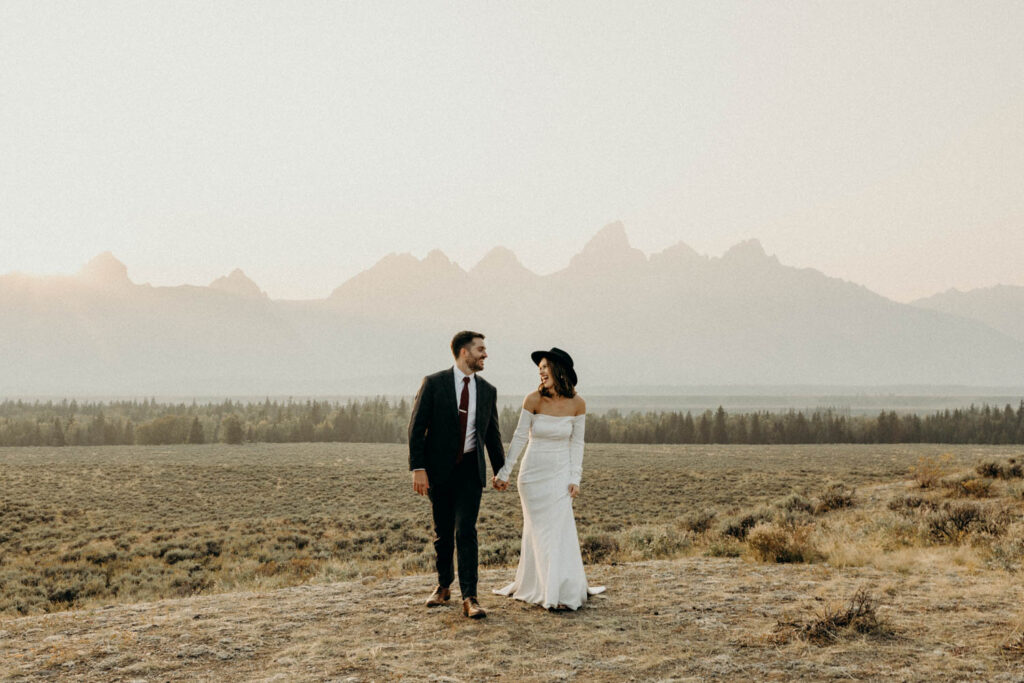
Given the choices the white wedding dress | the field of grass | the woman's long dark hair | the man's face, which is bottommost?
the field of grass

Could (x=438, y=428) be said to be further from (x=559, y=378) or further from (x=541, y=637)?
(x=541, y=637)

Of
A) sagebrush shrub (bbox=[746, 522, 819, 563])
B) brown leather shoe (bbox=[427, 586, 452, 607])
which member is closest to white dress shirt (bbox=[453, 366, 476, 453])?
brown leather shoe (bbox=[427, 586, 452, 607])

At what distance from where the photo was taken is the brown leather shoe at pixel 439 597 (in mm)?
6473

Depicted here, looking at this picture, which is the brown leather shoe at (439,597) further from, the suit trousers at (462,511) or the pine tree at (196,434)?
the pine tree at (196,434)

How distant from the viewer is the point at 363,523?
93.5 feet

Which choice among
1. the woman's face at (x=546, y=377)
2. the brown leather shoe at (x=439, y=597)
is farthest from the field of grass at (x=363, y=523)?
the woman's face at (x=546, y=377)

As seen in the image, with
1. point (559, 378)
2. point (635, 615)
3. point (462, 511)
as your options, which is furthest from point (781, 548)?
point (462, 511)

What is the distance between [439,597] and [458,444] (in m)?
1.66

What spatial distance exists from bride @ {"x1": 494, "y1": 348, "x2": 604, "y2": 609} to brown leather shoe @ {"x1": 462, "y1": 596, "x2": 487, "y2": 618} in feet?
1.95

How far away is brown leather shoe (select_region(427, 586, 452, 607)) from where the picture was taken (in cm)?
647

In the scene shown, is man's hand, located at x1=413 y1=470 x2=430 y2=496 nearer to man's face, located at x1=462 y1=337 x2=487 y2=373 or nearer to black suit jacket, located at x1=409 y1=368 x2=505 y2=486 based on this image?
black suit jacket, located at x1=409 y1=368 x2=505 y2=486

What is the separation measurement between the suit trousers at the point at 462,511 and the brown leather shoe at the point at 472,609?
5 cm

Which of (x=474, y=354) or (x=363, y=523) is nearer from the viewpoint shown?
(x=474, y=354)

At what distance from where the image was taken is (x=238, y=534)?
26.3 metres
